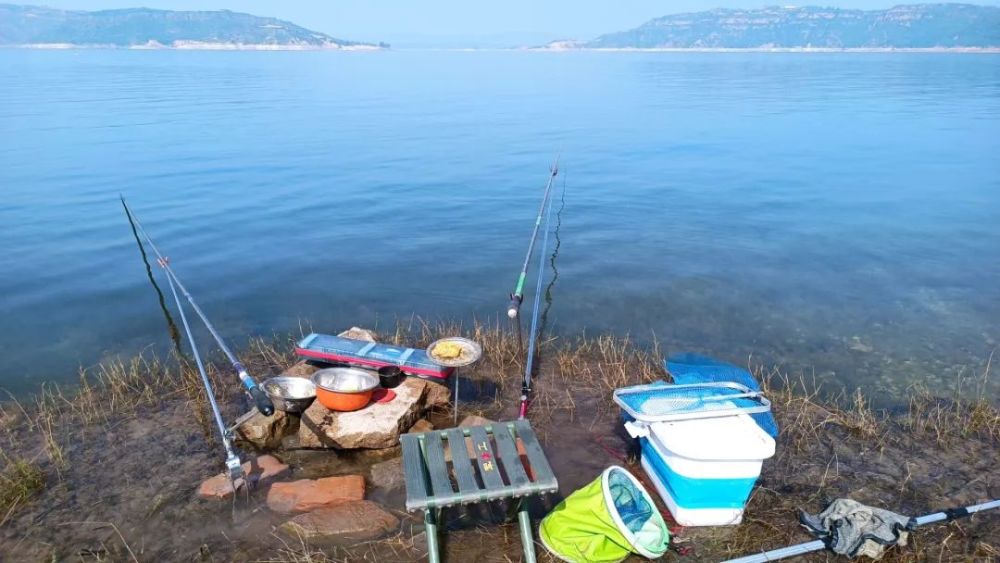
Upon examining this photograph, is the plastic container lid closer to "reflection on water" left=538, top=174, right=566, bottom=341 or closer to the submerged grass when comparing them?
"reflection on water" left=538, top=174, right=566, bottom=341

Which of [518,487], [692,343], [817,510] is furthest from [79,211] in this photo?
[817,510]

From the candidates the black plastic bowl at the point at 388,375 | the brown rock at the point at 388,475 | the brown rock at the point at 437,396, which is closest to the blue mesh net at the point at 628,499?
the brown rock at the point at 388,475

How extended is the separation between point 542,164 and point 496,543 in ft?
66.2

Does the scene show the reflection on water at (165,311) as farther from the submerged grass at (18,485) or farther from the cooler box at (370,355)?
the submerged grass at (18,485)

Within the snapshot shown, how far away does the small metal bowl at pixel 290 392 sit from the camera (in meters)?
6.93

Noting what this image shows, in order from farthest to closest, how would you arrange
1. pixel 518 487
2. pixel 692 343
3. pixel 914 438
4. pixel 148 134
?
pixel 148 134 < pixel 692 343 < pixel 914 438 < pixel 518 487

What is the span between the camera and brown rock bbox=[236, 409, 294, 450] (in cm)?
680

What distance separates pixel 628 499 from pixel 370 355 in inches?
130

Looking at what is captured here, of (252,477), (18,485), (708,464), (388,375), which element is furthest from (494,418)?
(18,485)

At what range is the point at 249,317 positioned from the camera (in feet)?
38.1

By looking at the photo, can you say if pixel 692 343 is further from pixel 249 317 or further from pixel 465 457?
pixel 249 317

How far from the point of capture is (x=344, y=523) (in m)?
5.63

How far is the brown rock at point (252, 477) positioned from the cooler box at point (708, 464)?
3.53 metres

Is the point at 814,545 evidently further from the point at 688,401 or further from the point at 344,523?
the point at 344,523
